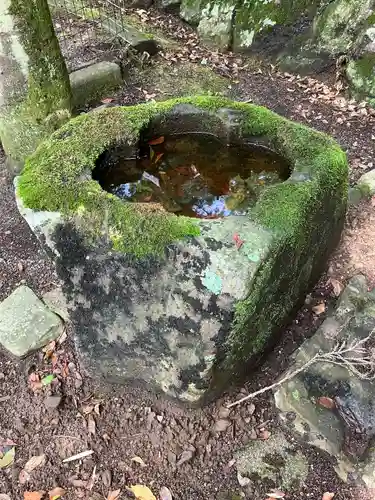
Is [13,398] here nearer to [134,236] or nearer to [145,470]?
[145,470]

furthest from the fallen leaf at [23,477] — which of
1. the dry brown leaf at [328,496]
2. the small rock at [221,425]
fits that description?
the dry brown leaf at [328,496]

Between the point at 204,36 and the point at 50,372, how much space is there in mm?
6087

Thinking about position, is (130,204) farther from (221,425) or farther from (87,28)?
(87,28)

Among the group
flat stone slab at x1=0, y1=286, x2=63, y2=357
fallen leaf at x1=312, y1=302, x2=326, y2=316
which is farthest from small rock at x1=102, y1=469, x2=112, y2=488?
fallen leaf at x1=312, y1=302, x2=326, y2=316

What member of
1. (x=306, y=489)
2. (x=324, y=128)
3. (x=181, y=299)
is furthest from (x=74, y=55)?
(x=306, y=489)

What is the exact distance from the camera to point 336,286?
159 inches

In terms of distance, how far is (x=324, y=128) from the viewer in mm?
6098

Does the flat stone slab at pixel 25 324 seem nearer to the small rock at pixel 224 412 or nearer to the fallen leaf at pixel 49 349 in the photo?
the fallen leaf at pixel 49 349

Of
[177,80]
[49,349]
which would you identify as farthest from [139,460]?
[177,80]

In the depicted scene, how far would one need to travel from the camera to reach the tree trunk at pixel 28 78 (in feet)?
14.4

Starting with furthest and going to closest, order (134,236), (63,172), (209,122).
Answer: (209,122) → (63,172) → (134,236)

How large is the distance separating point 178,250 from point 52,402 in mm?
1608

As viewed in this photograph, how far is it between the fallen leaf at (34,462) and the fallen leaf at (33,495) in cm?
15

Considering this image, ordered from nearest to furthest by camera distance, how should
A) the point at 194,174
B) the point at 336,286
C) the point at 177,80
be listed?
the point at 194,174 → the point at 336,286 → the point at 177,80
